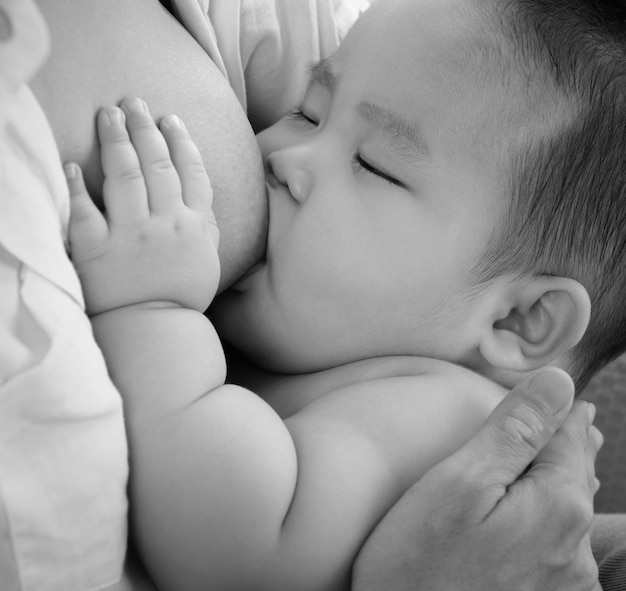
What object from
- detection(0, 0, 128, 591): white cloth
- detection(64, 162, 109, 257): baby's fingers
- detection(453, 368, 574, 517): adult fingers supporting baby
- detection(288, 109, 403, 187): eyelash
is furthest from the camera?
detection(288, 109, 403, 187): eyelash

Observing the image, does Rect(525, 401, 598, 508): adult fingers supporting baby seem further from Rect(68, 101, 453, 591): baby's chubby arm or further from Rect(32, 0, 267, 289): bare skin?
Rect(32, 0, 267, 289): bare skin

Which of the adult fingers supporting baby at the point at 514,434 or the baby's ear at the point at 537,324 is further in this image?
the baby's ear at the point at 537,324

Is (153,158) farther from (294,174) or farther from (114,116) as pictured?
(294,174)

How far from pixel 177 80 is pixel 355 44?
28cm

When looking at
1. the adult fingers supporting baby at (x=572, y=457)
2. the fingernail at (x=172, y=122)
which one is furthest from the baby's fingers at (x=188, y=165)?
the adult fingers supporting baby at (x=572, y=457)

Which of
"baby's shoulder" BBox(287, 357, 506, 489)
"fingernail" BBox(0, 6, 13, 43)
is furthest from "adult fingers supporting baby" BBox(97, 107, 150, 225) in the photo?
"baby's shoulder" BBox(287, 357, 506, 489)

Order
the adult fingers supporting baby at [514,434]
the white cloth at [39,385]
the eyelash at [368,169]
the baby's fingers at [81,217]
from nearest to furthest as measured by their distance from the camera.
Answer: the white cloth at [39,385] → the baby's fingers at [81,217] → the adult fingers supporting baby at [514,434] → the eyelash at [368,169]

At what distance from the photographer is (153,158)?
0.75 metres

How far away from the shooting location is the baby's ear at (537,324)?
92 centimetres

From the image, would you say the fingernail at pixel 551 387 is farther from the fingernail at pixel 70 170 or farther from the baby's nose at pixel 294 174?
the fingernail at pixel 70 170

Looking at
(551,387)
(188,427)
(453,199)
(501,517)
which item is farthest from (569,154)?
(188,427)

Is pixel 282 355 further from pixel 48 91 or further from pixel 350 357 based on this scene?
pixel 48 91

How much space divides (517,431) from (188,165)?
0.41m

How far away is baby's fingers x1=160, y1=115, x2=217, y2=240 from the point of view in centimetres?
77
